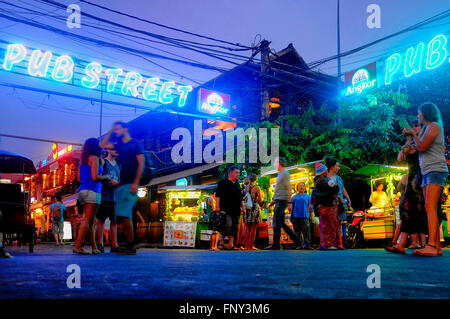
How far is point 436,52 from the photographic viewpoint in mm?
13977

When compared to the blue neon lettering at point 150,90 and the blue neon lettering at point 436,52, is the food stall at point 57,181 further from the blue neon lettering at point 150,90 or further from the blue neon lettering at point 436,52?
the blue neon lettering at point 436,52

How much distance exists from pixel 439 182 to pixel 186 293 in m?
4.26

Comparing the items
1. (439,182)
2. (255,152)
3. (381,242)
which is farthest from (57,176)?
(439,182)

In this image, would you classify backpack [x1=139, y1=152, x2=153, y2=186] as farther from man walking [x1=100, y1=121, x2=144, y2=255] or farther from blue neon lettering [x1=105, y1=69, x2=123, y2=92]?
blue neon lettering [x1=105, y1=69, x2=123, y2=92]

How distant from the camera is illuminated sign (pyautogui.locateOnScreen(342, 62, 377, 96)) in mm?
16891

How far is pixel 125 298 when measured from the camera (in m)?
1.95

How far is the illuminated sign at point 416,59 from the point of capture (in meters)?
13.8

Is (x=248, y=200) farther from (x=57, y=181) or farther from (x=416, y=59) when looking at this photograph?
(x=57, y=181)

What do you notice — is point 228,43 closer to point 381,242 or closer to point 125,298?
point 381,242

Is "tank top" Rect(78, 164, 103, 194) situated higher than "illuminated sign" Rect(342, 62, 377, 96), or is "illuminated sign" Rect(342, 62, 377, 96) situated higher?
"illuminated sign" Rect(342, 62, 377, 96)

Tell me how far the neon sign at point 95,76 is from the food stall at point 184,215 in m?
4.43

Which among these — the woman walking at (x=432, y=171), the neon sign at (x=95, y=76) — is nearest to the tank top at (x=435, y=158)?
the woman walking at (x=432, y=171)

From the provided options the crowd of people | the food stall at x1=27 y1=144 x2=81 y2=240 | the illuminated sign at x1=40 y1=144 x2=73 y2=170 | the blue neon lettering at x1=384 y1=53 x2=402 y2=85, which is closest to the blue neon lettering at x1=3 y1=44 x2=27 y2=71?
the crowd of people

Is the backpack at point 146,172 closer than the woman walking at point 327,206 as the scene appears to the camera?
Yes
